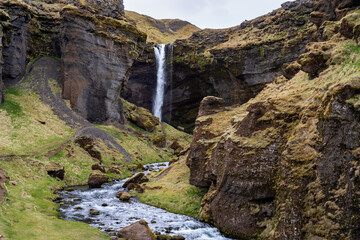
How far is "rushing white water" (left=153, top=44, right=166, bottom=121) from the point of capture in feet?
360

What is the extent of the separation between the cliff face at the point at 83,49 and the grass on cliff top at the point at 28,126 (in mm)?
8708

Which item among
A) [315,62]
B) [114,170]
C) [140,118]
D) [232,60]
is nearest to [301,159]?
[315,62]

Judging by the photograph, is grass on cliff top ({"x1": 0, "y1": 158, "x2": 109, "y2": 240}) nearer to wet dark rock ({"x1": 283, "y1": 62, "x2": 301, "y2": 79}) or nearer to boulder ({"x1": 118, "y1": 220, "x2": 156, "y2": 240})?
boulder ({"x1": 118, "y1": 220, "x2": 156, "y2": 240})

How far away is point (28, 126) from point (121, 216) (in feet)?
127

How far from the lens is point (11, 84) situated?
72688 mm

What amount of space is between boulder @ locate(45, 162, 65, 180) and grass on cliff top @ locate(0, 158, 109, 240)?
2.19 meters

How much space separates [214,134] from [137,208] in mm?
12655

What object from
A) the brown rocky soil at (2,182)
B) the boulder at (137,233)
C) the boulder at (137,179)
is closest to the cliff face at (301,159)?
the boulder at (137,233)

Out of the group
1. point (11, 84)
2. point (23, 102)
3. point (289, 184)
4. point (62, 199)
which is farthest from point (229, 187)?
point (11, 84)

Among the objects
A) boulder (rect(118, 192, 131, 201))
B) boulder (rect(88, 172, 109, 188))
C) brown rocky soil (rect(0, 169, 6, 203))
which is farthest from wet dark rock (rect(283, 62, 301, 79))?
brown rocky soil (rect(0, 169, 6, 203))

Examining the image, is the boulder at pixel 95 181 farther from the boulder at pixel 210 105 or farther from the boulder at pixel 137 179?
the boulder at pixel 210 105

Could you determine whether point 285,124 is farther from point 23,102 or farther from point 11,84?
point 11,84

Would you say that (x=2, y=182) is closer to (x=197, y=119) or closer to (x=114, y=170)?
(x=114, y=170)

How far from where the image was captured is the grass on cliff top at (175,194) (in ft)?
101
